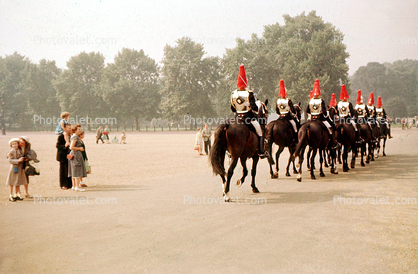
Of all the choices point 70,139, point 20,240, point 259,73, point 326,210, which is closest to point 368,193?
point 326,210

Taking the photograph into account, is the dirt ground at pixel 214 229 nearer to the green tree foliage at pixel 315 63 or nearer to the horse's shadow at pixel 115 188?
the horse's shadow at pixel 115 188

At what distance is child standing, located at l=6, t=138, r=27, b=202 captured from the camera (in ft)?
27.9

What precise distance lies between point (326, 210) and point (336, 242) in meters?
2.04

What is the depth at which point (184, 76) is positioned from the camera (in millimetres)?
67562

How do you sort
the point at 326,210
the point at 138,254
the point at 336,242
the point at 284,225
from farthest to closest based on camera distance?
the point at 326,210
the point at 284,225
the point at 336,242
the point at 138,254

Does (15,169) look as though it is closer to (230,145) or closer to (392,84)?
(230,145)

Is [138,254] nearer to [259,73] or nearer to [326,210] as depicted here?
[326,210]

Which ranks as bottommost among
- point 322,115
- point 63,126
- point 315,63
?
point 63,126

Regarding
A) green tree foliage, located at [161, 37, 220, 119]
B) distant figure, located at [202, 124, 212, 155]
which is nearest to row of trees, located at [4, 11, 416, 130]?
green tree foliage, located at [161, 37, 220, 119]

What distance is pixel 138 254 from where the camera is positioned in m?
4.90

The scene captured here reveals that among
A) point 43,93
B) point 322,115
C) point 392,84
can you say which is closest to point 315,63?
point 322,115

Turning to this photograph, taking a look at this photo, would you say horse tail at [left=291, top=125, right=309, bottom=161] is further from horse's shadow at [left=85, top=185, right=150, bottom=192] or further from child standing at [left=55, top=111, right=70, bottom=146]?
→ child standing at [left=55, top=111, right=70, bottom=146]

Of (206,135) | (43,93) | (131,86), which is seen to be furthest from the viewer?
(43,93)

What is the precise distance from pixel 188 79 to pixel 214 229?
209ft
